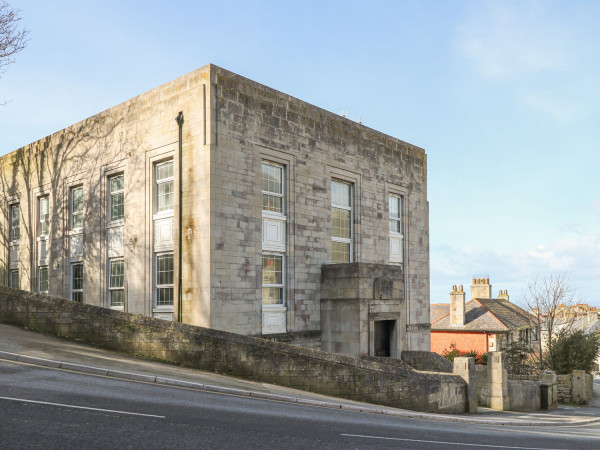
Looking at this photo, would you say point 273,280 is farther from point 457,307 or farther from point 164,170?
point 457,307

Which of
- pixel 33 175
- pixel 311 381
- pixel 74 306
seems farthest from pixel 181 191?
pixel 33 175

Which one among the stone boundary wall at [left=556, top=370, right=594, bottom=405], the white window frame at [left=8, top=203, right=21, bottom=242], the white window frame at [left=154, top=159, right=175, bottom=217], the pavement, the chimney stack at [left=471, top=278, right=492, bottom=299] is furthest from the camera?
the chimney stack at [left=471, top=278, right=492, bottom=299]

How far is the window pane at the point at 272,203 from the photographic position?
64.3ft

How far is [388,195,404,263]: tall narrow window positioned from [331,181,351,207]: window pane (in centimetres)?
325

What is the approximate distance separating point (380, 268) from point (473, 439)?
10592 mm

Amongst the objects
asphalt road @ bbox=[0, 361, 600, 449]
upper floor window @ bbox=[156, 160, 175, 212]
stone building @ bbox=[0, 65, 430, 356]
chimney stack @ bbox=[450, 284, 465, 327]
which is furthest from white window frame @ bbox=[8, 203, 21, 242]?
chimney stack @ bbox=[450, 284, 465, 327]

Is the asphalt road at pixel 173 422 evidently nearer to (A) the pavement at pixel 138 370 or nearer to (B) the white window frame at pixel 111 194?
(A) the pavement at pixel 138 370

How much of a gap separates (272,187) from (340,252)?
477cm

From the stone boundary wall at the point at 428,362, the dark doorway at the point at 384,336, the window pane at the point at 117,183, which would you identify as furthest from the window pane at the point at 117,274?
the stone boundary wall at the point at 428,362

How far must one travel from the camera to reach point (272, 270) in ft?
64.4

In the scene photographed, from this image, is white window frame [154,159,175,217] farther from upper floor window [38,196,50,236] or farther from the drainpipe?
upper floor window [38,196,50,236]

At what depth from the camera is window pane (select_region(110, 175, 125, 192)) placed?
71.1ft

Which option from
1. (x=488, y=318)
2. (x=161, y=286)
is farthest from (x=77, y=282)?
(x=488, y=318)

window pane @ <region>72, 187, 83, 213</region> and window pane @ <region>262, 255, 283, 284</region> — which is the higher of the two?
window pane @ <region>72, 187, 83, 213</region>
